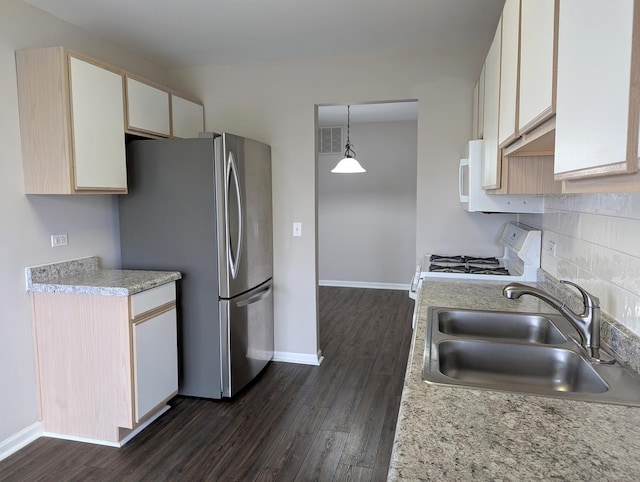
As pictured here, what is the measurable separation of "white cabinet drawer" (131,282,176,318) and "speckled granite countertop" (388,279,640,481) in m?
1.79

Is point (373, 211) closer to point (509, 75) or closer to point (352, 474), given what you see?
point (352, 474)

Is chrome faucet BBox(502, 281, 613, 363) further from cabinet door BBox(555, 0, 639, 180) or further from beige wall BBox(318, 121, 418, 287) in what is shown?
beige wall BBox(318, 121, 418, 287)

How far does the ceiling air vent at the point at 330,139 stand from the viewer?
6.55 meters

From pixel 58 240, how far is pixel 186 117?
1.38 m

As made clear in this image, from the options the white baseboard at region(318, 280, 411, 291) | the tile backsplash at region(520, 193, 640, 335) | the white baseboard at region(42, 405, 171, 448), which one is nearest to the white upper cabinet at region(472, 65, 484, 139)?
the tile backsplash at region(520, 193, 640, 335)

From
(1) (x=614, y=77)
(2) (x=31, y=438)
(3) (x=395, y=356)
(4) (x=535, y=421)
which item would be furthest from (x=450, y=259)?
(2) (x=31, y=438)

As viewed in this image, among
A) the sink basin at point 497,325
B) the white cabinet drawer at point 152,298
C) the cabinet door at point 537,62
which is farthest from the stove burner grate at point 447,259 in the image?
the white cabinet drawer at point 152,298

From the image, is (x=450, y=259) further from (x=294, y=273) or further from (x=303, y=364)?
(x=303, y=364)

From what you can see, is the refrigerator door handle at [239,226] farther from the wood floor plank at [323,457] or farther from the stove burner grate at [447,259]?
the stove burner grate at [447,259]

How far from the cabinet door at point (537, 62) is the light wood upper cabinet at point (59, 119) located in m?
2.23

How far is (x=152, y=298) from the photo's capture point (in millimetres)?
2615

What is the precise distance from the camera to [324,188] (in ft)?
22.0

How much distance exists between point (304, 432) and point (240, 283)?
1092 millimetres

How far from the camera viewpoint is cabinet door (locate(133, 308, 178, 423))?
2498 mm
